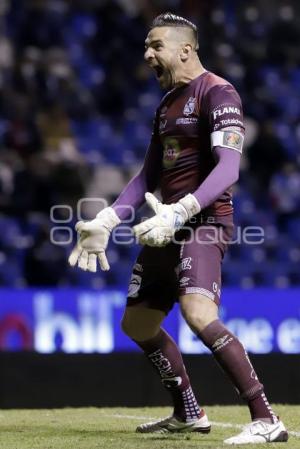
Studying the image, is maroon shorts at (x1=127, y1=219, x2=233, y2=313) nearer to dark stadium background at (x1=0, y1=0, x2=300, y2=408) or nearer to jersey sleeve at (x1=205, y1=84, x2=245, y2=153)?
jersey sleeve at (x1=205, y1=84, x2=245, y2=153)

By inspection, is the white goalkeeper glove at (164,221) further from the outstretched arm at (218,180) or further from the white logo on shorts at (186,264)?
the white logo on shorts at (186,264)

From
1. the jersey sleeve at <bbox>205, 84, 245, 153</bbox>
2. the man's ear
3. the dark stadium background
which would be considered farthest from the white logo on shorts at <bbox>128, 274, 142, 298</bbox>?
the dark stadium background

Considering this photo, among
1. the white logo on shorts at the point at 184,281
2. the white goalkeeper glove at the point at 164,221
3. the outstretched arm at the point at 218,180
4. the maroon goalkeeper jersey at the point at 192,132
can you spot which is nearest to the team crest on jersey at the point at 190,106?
the maroon goalkeeper jersey at the point at 192,132

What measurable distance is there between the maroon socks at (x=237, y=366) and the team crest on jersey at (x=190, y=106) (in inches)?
45.7

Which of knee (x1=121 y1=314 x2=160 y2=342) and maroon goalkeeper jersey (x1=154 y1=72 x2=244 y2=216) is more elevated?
maroon goalkeeper jersey (x1=154 y1=72 x2=244 y2=216)

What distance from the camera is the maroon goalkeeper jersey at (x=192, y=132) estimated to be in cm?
591

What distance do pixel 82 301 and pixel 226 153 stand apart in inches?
207

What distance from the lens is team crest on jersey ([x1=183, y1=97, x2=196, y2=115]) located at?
6012mm

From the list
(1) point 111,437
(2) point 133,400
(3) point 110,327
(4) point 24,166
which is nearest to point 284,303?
(3) point 110,327

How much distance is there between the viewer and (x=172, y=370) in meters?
6.33

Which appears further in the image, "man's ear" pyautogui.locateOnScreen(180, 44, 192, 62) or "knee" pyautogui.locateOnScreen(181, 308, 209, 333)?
"man's ear" pyautogui.locateOnScreen(180, 44, 192, 62)

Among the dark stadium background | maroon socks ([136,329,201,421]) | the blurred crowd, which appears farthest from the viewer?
the blurred crowd

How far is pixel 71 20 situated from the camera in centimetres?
1533

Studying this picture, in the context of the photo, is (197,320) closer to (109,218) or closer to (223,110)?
(109,218)
